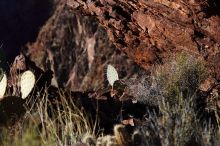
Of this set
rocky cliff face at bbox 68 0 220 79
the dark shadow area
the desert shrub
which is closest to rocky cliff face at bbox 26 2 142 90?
the dark shadow area

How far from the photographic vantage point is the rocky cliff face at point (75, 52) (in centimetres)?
1571

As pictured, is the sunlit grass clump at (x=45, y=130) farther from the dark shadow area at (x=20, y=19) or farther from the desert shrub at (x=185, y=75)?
the dark shadow area at (x=20, y=19)

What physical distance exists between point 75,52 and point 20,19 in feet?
11.5

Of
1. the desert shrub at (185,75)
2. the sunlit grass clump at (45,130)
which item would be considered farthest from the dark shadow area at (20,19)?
the sunlit grass clump at (45,130)

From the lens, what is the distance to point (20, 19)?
2028cm

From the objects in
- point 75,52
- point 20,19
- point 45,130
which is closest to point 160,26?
point 45,130

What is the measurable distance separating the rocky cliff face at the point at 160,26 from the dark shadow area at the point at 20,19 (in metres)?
9.52

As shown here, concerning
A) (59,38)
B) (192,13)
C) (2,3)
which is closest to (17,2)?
(2,3)

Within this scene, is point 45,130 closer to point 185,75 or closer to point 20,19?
point 185,75

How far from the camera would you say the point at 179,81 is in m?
8.84

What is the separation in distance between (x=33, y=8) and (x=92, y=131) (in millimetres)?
12471

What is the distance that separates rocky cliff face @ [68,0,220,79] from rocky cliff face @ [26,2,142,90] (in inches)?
186

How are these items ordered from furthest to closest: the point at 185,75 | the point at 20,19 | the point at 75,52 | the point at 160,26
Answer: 1. the point at 20,19
2. the point at 75,52
3. the point at 160,26
4. the point at 185,75

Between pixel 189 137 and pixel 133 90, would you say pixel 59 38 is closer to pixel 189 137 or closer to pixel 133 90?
pixel 133 90
